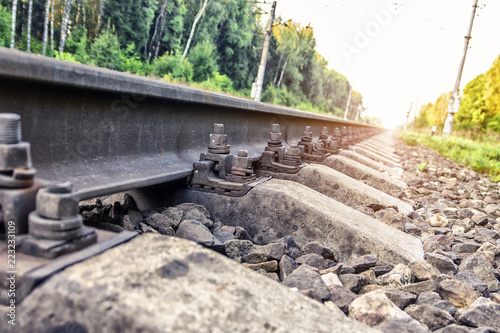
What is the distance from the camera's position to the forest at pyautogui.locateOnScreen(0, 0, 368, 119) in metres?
25.8

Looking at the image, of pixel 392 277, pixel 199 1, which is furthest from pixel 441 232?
pixel 199 1

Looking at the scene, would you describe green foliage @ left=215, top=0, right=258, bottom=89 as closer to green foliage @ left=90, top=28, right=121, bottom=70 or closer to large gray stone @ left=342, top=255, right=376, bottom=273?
green foliage @ left=90, top=28, right=121, bottom=70

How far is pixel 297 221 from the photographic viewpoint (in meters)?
2.36

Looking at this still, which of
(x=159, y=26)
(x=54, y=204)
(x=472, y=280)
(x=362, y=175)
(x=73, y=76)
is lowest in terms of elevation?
(x=472, y=280)

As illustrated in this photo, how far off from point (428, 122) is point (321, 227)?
107 meters

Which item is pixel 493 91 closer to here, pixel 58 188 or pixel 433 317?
pixel 433 317

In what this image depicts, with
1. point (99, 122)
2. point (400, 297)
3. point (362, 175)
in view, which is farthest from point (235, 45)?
point (400, 297)

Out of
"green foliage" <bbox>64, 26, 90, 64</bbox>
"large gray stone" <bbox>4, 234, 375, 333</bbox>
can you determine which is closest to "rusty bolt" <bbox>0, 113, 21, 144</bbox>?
"large gray stone" <bbox>4, 234, 375, 333</bbox>

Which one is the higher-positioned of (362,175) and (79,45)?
(79,45)

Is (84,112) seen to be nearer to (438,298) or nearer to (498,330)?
(438,298)

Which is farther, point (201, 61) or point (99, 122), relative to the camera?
point (201, 61)

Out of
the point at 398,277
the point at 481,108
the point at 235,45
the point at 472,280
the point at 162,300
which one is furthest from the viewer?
the point at 235,45

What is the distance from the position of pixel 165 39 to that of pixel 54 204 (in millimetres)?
38039

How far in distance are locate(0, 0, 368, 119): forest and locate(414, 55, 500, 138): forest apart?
69.1ft
